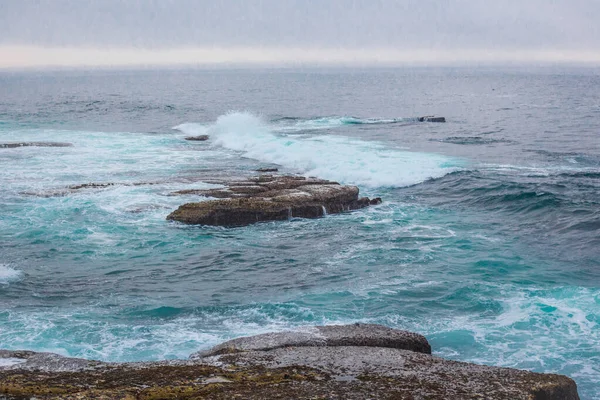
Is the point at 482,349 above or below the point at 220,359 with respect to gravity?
below

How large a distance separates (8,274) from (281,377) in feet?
38.4

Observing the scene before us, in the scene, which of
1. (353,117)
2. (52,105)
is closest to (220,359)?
(353,117)

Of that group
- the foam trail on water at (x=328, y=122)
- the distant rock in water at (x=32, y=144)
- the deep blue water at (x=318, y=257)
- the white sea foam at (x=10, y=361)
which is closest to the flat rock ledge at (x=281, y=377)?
the white sea foam at (x=10, y=361)

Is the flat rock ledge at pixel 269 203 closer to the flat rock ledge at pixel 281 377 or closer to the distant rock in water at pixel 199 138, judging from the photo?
the flat rock ledge at pixel 281 377

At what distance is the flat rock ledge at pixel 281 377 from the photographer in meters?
7.45

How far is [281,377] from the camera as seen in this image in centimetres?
808

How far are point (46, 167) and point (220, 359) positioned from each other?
27867mm

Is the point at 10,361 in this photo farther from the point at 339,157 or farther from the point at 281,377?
the point at 339,157

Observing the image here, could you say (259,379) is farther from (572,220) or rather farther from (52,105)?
(52,105)

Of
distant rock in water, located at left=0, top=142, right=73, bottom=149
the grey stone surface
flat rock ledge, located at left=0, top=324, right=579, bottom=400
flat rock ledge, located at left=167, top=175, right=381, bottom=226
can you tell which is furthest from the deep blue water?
flat rock ledge, located at left=0, top=324, right=579, bottom=400

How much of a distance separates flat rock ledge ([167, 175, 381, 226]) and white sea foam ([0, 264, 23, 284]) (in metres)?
5.84

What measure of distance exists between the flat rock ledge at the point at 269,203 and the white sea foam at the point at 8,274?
5.84 meters

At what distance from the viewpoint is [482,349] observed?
1278 centimetres

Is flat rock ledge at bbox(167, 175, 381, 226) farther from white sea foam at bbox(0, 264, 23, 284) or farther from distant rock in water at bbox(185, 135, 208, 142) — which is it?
distant rock in water at bbox(185, 135, 208, 142)
